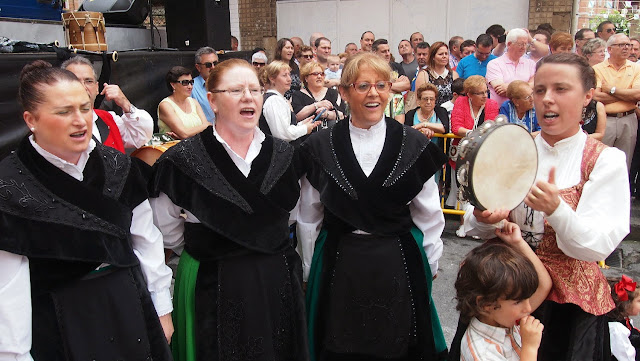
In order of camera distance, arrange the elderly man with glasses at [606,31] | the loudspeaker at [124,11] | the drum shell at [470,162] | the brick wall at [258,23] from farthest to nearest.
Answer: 1. the brick wall at [258,23]
2. the loudspeaker at [124,11]
3. the elderly man with glasses at [606,31]
4. the drum shell at [470,162]

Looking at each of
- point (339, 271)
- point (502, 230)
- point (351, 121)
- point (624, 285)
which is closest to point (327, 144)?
point (351, 121)

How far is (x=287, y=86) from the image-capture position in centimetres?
499

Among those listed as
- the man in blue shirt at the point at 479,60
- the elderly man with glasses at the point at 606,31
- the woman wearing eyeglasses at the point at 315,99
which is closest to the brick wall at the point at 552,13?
the elderly man with glasses at the point at 606,31

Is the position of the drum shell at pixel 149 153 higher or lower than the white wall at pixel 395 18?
lower

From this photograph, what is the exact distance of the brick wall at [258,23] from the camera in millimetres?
13195

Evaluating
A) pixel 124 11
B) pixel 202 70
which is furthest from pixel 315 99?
pixel 124 11

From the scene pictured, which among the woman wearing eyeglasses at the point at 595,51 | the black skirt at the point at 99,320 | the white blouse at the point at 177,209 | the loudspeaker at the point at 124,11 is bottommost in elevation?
the black skirt at the point at 99,320

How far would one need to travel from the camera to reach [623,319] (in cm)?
260

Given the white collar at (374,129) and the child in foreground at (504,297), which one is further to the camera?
the white collar at (374,129)

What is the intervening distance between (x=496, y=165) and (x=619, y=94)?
14.9 ft

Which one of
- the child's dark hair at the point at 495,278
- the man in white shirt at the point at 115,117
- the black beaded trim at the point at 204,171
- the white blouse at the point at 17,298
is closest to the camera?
the white blouse at the point at 17,298

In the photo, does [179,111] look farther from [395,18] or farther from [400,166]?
[395,18]

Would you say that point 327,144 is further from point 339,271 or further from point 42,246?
point 42,246

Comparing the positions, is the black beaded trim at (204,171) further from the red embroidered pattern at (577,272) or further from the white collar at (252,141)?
the red embroidered pattern at (577,272)
